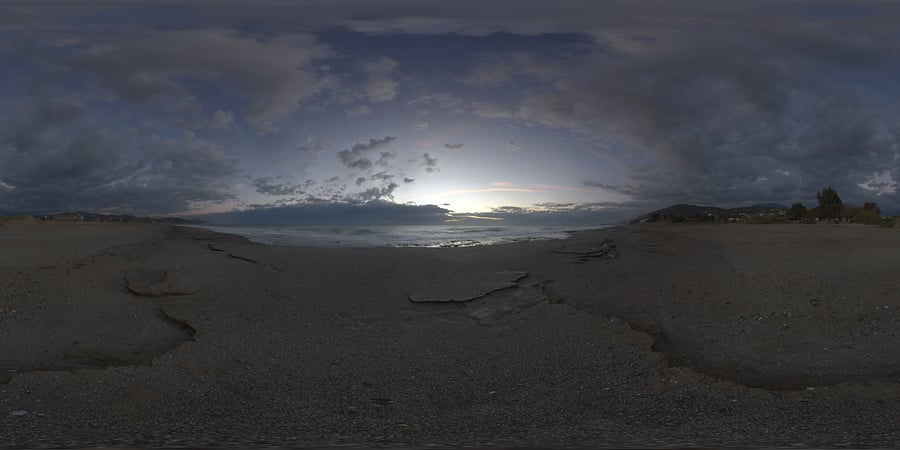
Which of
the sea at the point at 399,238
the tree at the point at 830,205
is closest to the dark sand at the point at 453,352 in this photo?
the sea at the point at 399,238

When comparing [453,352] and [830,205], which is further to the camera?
[830,205]

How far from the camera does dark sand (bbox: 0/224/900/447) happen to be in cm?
357

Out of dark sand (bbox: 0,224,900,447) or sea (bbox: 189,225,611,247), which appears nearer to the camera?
dark sand (bbox: 0,224,900,447)

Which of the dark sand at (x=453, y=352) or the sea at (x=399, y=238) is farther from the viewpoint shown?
the sea at (x=399, y=238)

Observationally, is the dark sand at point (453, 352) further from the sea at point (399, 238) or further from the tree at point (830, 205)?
the tree at point (830, 205)

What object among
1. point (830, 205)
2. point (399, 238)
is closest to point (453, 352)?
point (399, 238)

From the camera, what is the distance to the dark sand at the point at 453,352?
357 cm

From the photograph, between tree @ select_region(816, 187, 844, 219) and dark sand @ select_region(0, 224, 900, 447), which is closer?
dark sand @ select_region(0, 224, 900, 447)

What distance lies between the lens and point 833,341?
5391mm

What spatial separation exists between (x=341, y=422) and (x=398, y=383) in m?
1.12

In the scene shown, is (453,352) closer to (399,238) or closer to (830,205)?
(399,238)

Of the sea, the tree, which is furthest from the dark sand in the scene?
the tree

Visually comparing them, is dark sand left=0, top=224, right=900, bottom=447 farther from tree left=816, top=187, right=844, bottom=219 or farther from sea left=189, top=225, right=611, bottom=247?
tree left=816, top=187, right=844, bottom=219

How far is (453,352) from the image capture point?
5.85 metres
